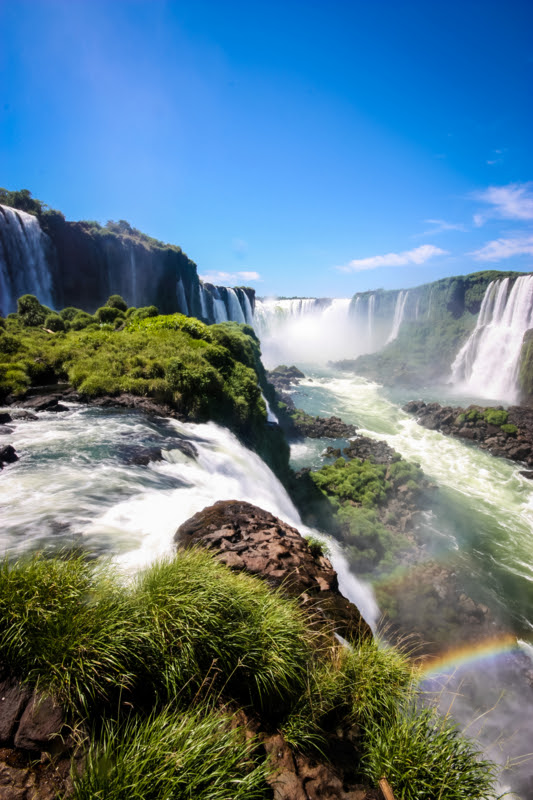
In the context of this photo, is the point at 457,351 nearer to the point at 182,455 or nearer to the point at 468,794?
the point at 182,455

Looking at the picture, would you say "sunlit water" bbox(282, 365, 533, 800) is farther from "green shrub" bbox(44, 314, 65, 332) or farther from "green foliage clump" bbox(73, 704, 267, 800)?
"green shrub" bbox(44, 314, 65, 332)

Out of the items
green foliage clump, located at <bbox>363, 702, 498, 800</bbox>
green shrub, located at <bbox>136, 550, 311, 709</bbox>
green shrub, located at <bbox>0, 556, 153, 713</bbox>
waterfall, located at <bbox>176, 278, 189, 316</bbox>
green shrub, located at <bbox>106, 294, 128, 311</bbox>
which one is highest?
waterfall, located at <bbox>176, 278, 189, 316</bbox>

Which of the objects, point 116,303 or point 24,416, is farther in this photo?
point 116,303

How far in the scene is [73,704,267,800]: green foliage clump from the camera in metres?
1.70

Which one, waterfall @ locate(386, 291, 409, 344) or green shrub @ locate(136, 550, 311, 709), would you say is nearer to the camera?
green shrub @ locate(136, 550, 311, 709)

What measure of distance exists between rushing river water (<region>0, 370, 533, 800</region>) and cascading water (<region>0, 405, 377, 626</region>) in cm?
3

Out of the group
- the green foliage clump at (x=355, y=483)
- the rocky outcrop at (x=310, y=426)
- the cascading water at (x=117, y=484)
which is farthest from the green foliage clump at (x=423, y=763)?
the rocky outcrop at (x=310, y=426)

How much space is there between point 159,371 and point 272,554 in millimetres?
10161

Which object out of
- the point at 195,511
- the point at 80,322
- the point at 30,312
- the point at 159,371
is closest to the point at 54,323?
the point at 80,322

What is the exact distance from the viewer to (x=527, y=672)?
9398 mm

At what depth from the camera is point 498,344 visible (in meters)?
43.3

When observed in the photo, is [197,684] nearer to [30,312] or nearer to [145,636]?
[145,636]

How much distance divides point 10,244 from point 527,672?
146ft

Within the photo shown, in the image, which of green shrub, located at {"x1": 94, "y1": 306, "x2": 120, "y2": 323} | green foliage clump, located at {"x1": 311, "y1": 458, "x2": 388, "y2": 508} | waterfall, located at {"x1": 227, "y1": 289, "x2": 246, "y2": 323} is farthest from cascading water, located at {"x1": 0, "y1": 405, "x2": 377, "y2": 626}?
waterfall, located at {"x1": 227, "y1": 289, "x2": 246, "y2": 323}
